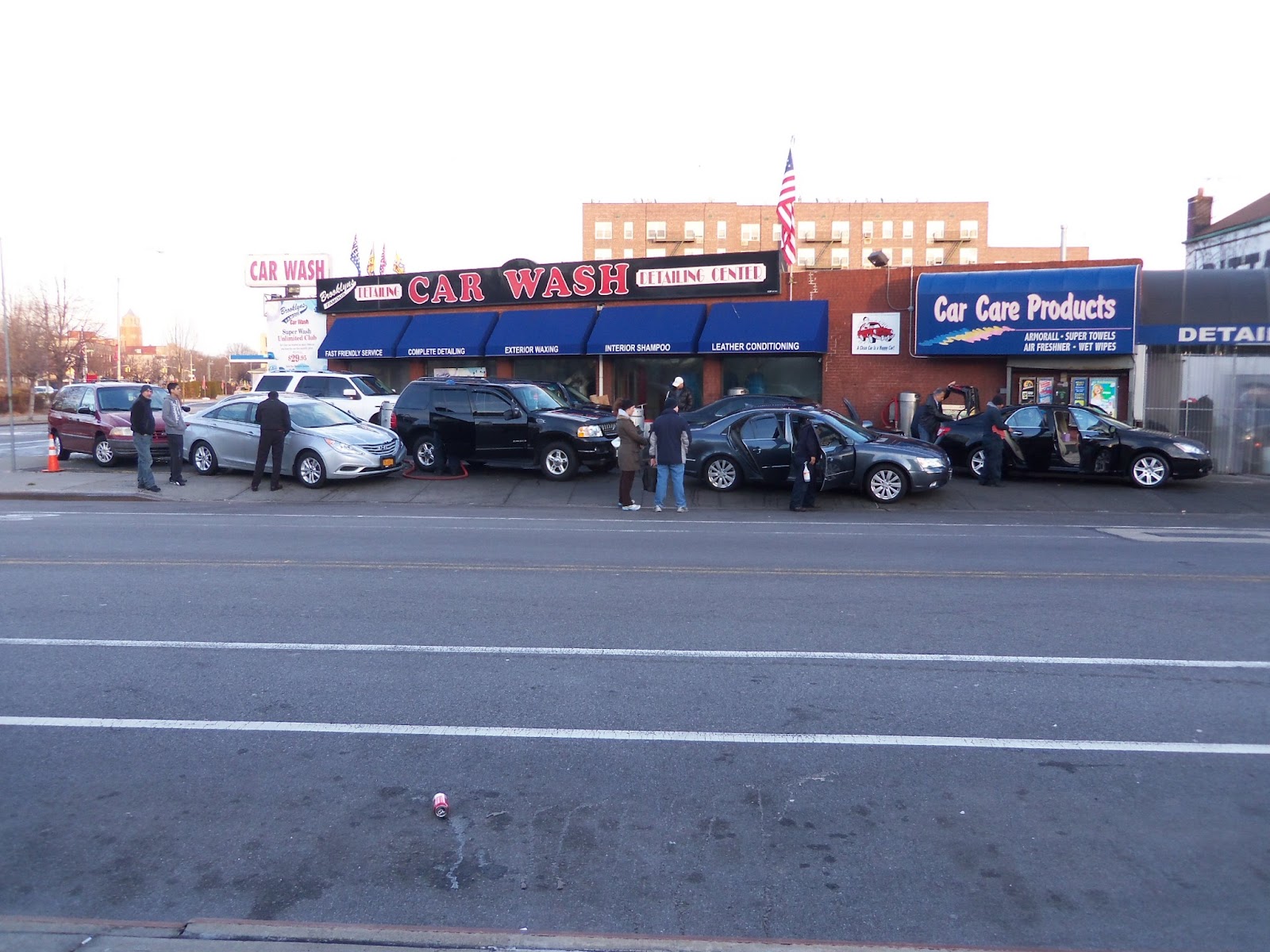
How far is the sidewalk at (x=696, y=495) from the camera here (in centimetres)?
1764

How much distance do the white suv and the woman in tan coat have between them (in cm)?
978

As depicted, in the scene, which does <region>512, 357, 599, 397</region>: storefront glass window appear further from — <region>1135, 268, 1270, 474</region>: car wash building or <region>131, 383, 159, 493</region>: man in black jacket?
<region>1135, 268, 1270, 474</region>: car wash building

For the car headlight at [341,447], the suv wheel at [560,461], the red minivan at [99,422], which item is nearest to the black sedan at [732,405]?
the suv wheel at [560,461]

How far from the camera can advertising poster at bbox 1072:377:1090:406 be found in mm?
24266

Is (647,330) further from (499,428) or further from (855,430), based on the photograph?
(855,430)

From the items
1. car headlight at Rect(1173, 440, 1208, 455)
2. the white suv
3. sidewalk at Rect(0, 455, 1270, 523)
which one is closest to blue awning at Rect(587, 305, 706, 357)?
the white suv

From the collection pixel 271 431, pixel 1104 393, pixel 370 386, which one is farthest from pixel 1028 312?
pixel 271 431

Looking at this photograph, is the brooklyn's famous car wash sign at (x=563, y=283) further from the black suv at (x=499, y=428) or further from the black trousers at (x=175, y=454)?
the black trousers at (x=175, y=454)

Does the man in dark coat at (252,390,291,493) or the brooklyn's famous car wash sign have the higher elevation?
the brooklyn's famous car wash sign

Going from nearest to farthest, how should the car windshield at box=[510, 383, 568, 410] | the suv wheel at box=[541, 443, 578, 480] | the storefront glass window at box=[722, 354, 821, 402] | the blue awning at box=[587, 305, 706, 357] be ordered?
the suv wheel at box=[541, 443, 578, 480] < the car windshield at box=[510, 383, 568, 410] < the blue awning at box=[587, 305, 706, 357] < the storefront glass window at box=[722, 354, 821, 402]

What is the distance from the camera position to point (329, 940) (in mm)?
3664

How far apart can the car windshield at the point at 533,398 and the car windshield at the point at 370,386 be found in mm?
6570

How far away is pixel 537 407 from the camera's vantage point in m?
20.5

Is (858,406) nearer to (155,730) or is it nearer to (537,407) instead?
(537,407)
